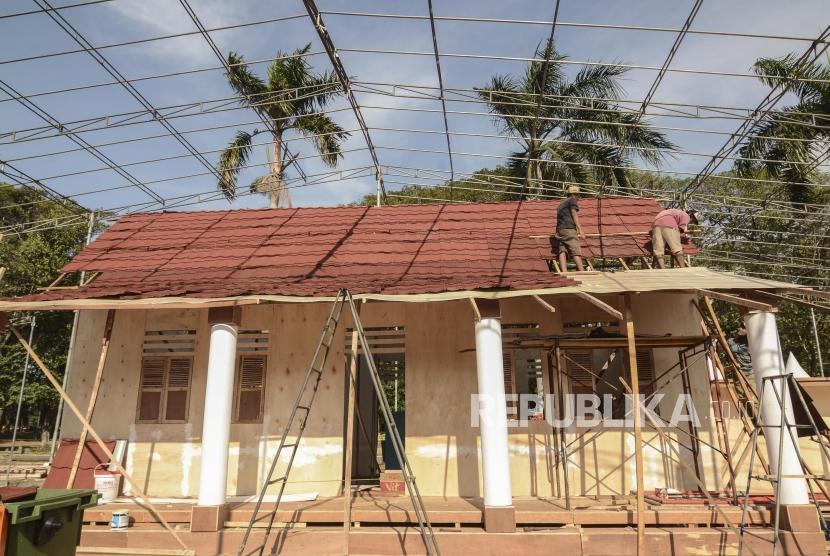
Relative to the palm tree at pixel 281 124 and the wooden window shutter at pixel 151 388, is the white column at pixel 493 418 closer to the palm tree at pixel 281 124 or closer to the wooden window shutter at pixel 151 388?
the wooden window shutter at pixel 151 388

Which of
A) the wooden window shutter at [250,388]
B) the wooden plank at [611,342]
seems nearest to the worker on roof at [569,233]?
the wooden plank at [611,342]

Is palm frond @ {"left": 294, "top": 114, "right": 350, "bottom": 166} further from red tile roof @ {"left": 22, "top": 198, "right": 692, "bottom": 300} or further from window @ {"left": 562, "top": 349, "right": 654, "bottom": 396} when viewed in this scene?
window @ {"left": 562, "top": 349, "right": 654, "bottom": 396}

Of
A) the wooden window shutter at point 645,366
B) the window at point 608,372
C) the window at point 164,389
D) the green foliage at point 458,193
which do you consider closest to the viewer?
the window at point 608,372

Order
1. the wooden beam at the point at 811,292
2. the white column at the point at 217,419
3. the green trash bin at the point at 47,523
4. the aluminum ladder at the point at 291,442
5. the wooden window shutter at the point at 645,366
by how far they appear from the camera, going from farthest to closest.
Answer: the wooden window shutter at the point at 645,366, the white column at the point at 217,419, the wooden beam at the point at 811,292, the aluminum ladder at the point at 291,442, the green trash bin at the point at 47,523

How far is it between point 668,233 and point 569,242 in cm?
190

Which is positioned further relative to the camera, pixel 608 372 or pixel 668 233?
pixel 668 233

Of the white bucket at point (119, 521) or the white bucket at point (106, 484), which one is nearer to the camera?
the white bucket at point (119, 521)

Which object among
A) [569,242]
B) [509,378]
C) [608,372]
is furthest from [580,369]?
[569,242]

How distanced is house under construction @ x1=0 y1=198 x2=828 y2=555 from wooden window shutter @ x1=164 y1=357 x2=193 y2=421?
0.12ft

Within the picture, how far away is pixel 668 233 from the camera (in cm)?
1023

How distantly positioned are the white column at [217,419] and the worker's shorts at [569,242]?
585cm

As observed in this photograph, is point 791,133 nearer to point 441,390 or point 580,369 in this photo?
point 580,369

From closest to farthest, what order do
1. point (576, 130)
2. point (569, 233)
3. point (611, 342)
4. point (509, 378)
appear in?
point (611, 342)
point (509, 378)
point (569, 233)
point (576, 130)

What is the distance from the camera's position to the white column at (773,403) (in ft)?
24.0
